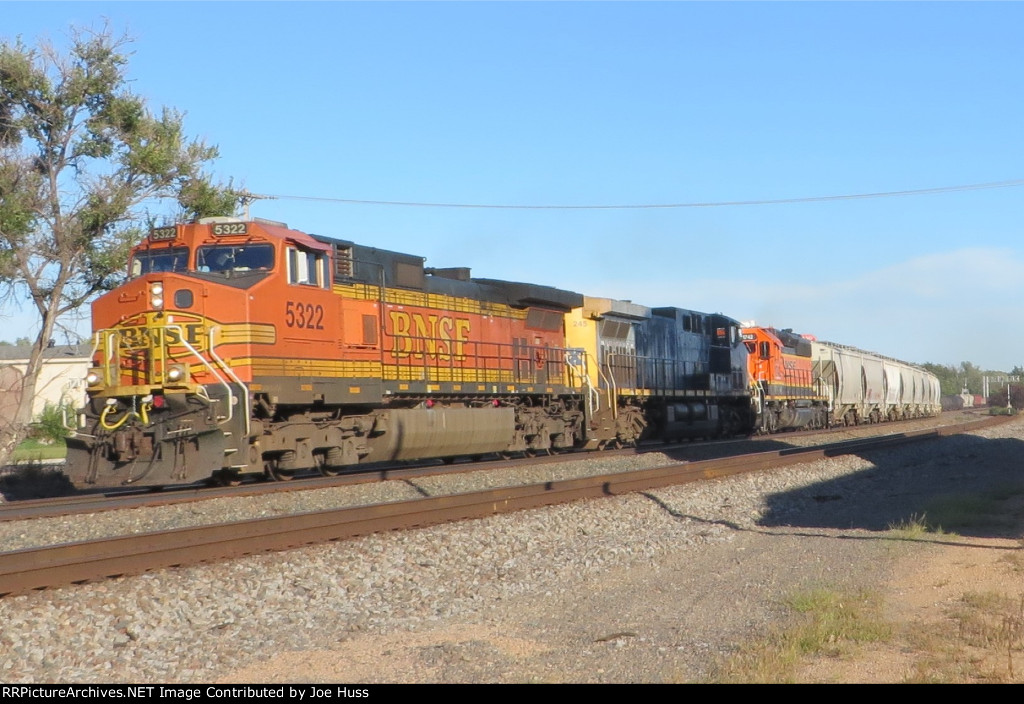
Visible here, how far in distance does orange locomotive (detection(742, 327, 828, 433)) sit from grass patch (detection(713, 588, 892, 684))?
25.5 meters

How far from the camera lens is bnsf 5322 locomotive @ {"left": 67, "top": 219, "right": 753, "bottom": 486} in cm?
1302

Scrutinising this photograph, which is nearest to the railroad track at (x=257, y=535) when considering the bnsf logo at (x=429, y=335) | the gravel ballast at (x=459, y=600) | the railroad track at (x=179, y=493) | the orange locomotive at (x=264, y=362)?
the gravel ballast at (x=459, y=600)

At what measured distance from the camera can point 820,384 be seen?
41125 mm

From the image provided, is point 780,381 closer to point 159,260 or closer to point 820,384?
point 820,384

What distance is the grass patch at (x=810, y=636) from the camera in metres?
5.70

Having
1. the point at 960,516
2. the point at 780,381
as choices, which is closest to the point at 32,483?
the point at 960,516

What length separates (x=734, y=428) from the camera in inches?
1249

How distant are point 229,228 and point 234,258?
0.43 metres

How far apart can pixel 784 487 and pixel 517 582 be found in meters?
9.21

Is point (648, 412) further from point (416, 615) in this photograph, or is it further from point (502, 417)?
point (416, 615)

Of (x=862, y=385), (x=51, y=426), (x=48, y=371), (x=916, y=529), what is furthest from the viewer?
(x=48, y=371)

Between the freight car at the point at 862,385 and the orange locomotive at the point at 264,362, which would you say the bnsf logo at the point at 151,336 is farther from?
the freight car at the point at 862,385

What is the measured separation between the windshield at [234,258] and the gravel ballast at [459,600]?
3278 mm
